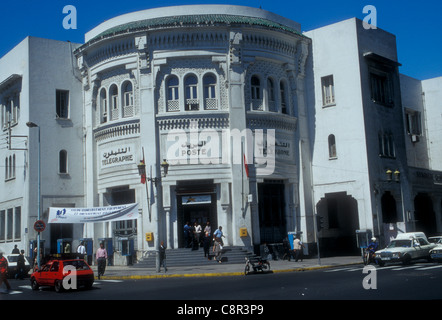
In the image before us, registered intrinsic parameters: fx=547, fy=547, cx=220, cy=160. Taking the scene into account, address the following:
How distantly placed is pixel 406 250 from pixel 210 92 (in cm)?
1404

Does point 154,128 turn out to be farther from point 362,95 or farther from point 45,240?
point 362,95

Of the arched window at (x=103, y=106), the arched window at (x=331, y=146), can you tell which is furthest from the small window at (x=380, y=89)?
the arched window at (x=103, y=106)

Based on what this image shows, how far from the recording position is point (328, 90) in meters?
→ 35.3

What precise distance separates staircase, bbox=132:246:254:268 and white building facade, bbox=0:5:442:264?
79cm

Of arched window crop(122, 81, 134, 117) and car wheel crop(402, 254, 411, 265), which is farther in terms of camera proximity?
arched window crop(122, 81, 134, 117)

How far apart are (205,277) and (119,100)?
540 inches

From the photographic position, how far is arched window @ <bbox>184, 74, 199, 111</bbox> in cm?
3195

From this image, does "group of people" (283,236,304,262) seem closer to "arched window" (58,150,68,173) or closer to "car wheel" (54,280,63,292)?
"arched window" (58,150,68,173)

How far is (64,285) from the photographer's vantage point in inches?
757

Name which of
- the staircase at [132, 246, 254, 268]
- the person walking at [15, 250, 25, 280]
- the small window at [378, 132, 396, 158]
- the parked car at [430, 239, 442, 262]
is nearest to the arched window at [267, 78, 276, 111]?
the small window at [378, 132, 396, 158]

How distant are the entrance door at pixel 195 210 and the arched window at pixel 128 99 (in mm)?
6023

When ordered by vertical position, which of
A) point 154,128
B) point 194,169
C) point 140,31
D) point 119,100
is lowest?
point 194,169
